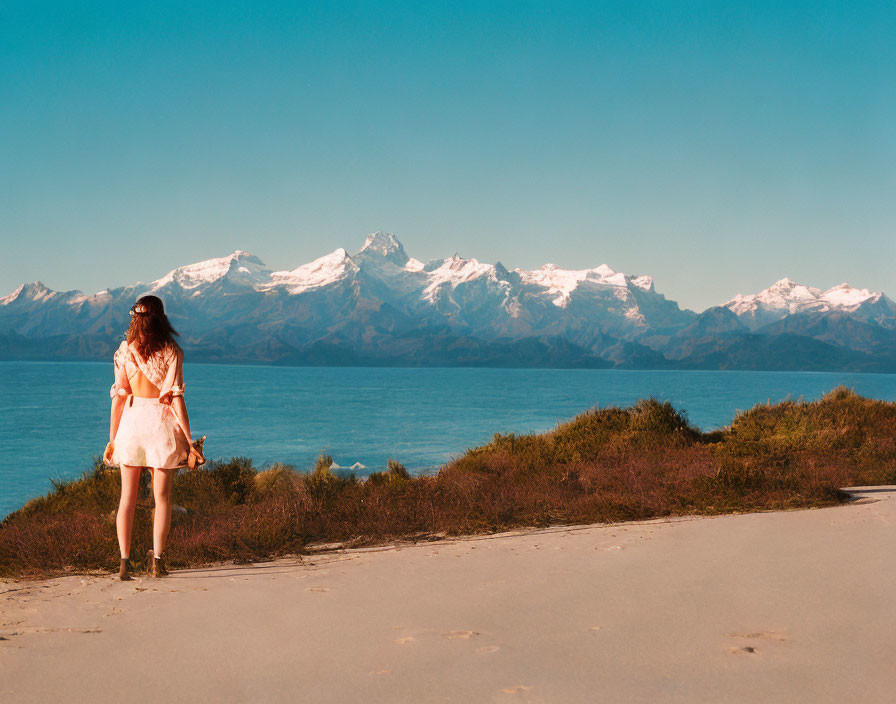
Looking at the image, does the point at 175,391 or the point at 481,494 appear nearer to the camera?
the point at 175,391

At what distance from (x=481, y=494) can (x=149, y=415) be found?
4448 millimetres

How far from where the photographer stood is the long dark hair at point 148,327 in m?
6.00

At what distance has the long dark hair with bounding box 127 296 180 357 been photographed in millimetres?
6004

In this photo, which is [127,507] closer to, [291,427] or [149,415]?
[149,415]

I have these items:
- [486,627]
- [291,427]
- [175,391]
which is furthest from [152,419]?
[291,427]

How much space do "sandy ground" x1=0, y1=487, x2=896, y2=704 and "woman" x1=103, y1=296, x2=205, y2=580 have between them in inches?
26.6

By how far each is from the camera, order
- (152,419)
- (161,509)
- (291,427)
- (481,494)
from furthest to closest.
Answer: (291,427)
(481,494)
(161,509)
(152,419)

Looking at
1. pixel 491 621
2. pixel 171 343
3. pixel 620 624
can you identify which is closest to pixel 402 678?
pixel 491 621

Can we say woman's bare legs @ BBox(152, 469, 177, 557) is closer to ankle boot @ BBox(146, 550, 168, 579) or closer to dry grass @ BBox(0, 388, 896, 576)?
ankle boot @ BBox(146, 550, 168, 579)

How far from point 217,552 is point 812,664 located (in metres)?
4.86

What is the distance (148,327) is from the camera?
19.8 feet

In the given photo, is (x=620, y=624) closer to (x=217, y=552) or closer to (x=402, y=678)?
(x=402, y=678)

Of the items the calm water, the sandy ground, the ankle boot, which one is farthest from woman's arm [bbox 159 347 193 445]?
the calm water

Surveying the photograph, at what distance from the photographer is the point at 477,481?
9.87 metres
